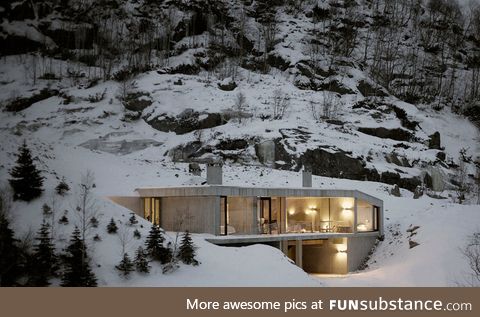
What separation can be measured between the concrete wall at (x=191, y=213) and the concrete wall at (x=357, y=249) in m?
8.83

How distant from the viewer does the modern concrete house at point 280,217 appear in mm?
21125

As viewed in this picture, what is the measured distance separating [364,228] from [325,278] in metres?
5.18

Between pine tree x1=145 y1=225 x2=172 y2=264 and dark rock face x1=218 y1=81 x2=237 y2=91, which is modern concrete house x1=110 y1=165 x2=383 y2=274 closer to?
pine tree x1=145 y1=225 x2=172 y2=264

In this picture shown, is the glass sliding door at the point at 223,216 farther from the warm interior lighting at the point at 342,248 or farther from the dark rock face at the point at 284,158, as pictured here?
the dark rock face at the point at 284,158

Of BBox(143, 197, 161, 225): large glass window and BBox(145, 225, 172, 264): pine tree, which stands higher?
BBox(145, 225, 172, 264): pine tree

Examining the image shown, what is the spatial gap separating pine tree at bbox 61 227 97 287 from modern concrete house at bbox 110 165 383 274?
17.6 feet

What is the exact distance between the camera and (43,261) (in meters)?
14.3

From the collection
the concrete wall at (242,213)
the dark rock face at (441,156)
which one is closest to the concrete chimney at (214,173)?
the concrete wall at (242,213)

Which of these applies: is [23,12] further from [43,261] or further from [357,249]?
[43,261]

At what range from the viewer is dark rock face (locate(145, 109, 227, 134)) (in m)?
49.6

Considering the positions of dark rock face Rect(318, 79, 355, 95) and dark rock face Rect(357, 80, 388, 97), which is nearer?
dark rock face Rect(318, 79, 355, 95)

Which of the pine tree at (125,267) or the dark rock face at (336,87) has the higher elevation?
the pine tree at (125,267)

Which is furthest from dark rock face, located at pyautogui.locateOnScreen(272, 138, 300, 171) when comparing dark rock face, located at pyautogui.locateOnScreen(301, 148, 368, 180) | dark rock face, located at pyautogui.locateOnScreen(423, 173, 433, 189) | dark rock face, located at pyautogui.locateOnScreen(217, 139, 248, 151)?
dark rock face, located at pyautogui.locateOnScreen(423, 173, 433, 189)

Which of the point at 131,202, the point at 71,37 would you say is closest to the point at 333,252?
the point at 131,202
